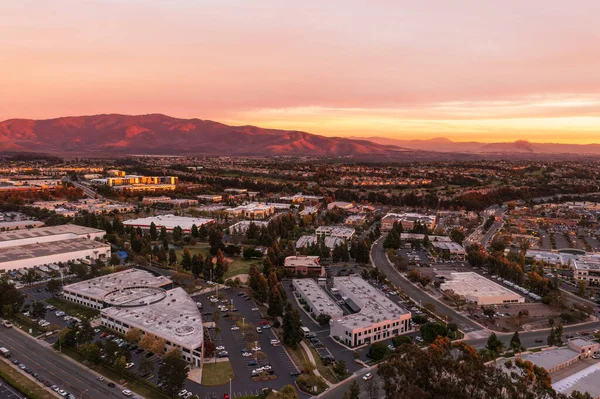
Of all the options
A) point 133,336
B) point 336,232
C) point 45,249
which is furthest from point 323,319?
point 45,249

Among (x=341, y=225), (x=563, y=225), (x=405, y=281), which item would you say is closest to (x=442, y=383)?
(x=405, y=281)

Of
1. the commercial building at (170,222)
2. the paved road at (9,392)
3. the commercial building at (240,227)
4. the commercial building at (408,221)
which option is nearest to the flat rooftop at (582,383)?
the paved road at (9,392)

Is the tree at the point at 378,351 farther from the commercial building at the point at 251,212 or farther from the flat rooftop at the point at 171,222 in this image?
the commercial building at the point at 251,212

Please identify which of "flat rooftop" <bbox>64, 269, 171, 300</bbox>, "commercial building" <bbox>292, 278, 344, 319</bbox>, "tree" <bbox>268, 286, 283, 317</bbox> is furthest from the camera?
"flat rooftop" <bbox>64, 269, 171, 300</bbox>

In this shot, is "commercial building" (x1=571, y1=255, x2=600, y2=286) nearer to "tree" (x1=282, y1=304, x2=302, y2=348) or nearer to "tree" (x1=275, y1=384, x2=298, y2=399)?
"tree" (x1=282, y1=304, x2=302, y2=348)

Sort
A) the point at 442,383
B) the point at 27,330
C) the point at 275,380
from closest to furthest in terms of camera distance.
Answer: the point at 442,383, the point at 275,380, the point at 27,330

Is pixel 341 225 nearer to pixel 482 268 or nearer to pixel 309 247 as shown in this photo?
pixel 309 247

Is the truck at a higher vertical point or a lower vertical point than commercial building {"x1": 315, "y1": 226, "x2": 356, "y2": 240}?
higher

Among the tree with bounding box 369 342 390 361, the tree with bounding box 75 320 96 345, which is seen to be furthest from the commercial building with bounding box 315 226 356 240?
the tree with bounding box 75 320 96 345
